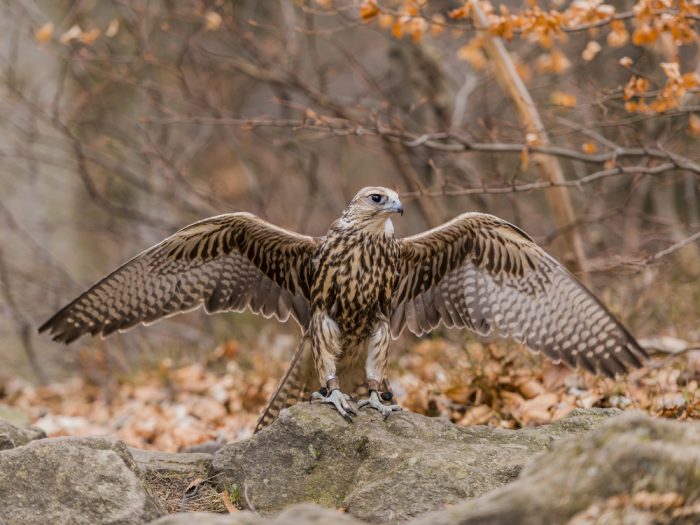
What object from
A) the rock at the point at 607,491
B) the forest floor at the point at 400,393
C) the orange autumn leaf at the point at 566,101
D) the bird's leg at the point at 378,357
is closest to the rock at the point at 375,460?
the bird's leg at the point at 378,357

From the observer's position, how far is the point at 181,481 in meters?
4.32

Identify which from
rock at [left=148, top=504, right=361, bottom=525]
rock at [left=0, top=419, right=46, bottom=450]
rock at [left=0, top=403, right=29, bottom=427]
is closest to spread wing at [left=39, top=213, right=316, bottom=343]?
rock at [left=0, top=419, right=46, bottom=450]

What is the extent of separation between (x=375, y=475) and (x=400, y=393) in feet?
8.10

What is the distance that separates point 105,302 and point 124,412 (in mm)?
2464

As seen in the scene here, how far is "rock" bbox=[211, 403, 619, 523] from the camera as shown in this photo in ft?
12.2

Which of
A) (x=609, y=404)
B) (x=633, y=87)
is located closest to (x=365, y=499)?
(x=609, y=404)

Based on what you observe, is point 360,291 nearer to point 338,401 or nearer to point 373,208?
point 373,208

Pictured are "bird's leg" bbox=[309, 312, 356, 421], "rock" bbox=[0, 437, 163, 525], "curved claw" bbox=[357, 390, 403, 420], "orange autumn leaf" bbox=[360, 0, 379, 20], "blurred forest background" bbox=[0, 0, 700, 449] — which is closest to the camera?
"rock" bbox=[0, 437, 163, 525]

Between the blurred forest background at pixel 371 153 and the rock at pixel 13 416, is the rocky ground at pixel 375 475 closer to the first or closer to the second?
the blurred forest background at pixel 371 153

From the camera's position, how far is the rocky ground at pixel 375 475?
7.97ft

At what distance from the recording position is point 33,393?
9164mm

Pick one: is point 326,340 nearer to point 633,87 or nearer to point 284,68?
point 633,87

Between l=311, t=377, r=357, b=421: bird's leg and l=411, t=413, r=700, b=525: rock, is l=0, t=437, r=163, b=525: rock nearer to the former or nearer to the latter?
l=311, t=377, r=357, b=421: bird's leg

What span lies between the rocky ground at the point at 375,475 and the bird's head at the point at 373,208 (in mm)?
1120
